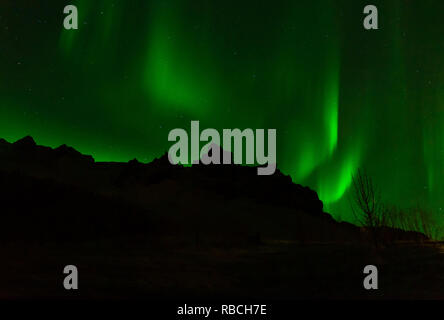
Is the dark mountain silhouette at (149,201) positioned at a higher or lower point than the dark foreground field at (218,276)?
higher

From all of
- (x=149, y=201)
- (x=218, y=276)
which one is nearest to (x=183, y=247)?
(x=218, y=276)

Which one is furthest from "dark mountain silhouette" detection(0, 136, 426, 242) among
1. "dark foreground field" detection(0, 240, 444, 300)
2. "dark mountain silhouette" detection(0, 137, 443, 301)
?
"dark foreground field" detection(0, 240, 444, 300)

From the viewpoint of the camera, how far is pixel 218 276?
19594mm

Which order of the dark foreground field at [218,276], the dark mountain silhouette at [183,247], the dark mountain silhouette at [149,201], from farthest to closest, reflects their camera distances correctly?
1. the dark mountain silhouette at [149,201]
2. the dark mountain silhouette at [183,247]
3. the dark foreground field at [218,276]

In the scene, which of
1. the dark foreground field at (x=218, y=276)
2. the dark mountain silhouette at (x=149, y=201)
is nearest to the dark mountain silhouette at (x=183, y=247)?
the dark foreground field at (x=218, y=276)

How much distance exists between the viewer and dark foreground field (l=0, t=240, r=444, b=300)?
1577 centimetres

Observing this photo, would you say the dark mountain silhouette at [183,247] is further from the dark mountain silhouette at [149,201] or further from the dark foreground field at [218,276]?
the dark mountain silhouette at [149,201]

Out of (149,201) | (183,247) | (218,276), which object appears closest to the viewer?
(218,276)

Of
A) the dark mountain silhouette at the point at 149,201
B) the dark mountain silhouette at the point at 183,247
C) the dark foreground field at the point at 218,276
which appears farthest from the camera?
the dark mountain silhouette at the point at 149,201

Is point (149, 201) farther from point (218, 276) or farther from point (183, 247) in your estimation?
point (218, 276)

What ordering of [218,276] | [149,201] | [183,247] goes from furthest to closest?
[149,201] → [183,247] → [218,276]

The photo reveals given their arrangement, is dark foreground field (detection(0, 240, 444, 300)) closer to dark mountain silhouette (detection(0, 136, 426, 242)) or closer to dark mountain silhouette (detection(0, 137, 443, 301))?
dark mountain silhouette (detection(0, 137, 443, 301))

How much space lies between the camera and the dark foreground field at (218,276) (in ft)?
51.8
